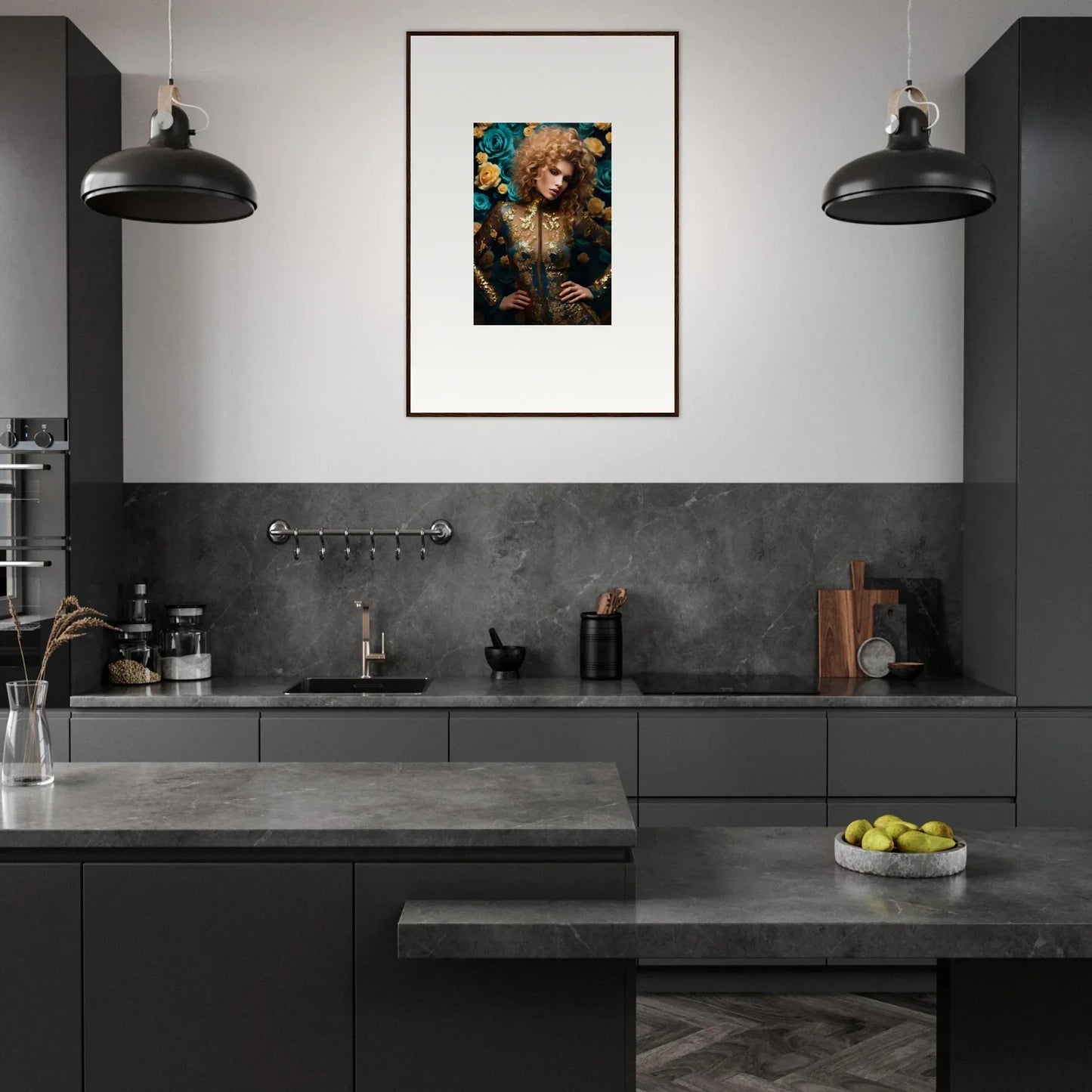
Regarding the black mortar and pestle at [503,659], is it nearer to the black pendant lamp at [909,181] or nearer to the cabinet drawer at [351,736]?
the cabinet drawer at [351,736]

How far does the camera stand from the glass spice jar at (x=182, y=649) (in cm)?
438

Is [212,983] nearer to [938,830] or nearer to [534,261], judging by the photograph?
[938,830]

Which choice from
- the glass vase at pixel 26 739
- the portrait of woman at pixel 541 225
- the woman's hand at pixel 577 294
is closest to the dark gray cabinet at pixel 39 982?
the glass vase at pixel 26 739

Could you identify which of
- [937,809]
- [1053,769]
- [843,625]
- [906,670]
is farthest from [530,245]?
[1053,769]

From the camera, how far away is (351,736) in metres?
3.98

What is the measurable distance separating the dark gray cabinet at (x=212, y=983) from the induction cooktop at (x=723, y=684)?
6.84 feet

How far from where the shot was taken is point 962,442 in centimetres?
465

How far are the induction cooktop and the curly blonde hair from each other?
6.37 feet

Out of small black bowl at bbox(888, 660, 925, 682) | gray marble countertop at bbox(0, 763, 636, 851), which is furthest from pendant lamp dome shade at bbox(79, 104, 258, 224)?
small black bowl at bbox(888, 660, 925, 682)

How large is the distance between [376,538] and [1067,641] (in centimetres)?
264

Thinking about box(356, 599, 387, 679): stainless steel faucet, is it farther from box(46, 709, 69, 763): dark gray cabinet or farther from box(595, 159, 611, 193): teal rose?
box(595, 159, 611, 193): teal rose

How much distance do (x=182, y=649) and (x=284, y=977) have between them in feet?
7.98

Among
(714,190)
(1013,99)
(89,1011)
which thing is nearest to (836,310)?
(714,190)

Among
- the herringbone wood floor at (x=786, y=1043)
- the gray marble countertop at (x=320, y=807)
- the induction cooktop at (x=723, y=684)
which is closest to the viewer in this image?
the gray marble countertop at (x=320, y=807)
